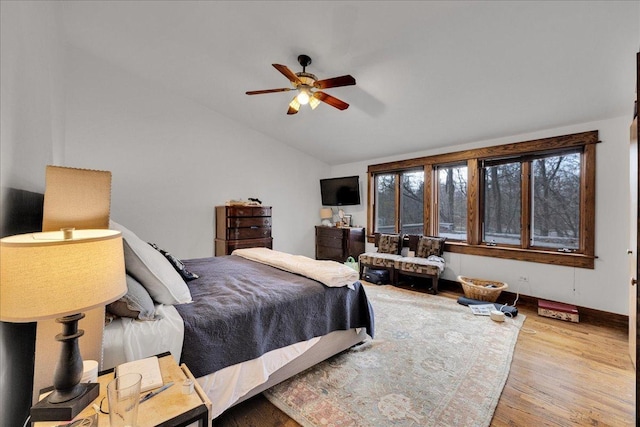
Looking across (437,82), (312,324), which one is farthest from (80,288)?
(437,82)

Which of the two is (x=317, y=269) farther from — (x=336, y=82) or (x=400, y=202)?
(x=400, y=202)

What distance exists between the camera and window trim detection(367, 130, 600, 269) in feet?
10.4

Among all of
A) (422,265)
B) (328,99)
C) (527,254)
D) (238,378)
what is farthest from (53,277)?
(527,254)

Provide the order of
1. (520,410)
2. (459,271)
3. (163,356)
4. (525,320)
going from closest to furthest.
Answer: (163,356) → (520,410) → (525,320) → (459,271)

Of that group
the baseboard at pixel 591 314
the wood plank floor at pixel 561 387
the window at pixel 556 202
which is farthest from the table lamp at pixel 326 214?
the wood plank floor at pixel 561 387

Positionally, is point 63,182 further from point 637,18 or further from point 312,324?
point 637,18

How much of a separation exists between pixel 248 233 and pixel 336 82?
2.96 metres

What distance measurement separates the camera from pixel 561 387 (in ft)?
6.41

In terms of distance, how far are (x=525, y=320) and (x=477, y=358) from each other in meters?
1.33

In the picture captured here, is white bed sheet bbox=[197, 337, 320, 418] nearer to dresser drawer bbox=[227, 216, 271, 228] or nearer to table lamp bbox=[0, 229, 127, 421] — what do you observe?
table lamp bbox=[0, 229, 127, 421]

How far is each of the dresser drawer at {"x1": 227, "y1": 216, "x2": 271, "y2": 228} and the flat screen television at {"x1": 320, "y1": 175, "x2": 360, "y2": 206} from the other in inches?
63.9

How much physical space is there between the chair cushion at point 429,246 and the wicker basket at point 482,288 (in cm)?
54

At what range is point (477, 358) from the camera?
7.63 feet

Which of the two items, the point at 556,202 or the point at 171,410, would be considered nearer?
the point at 171,410
